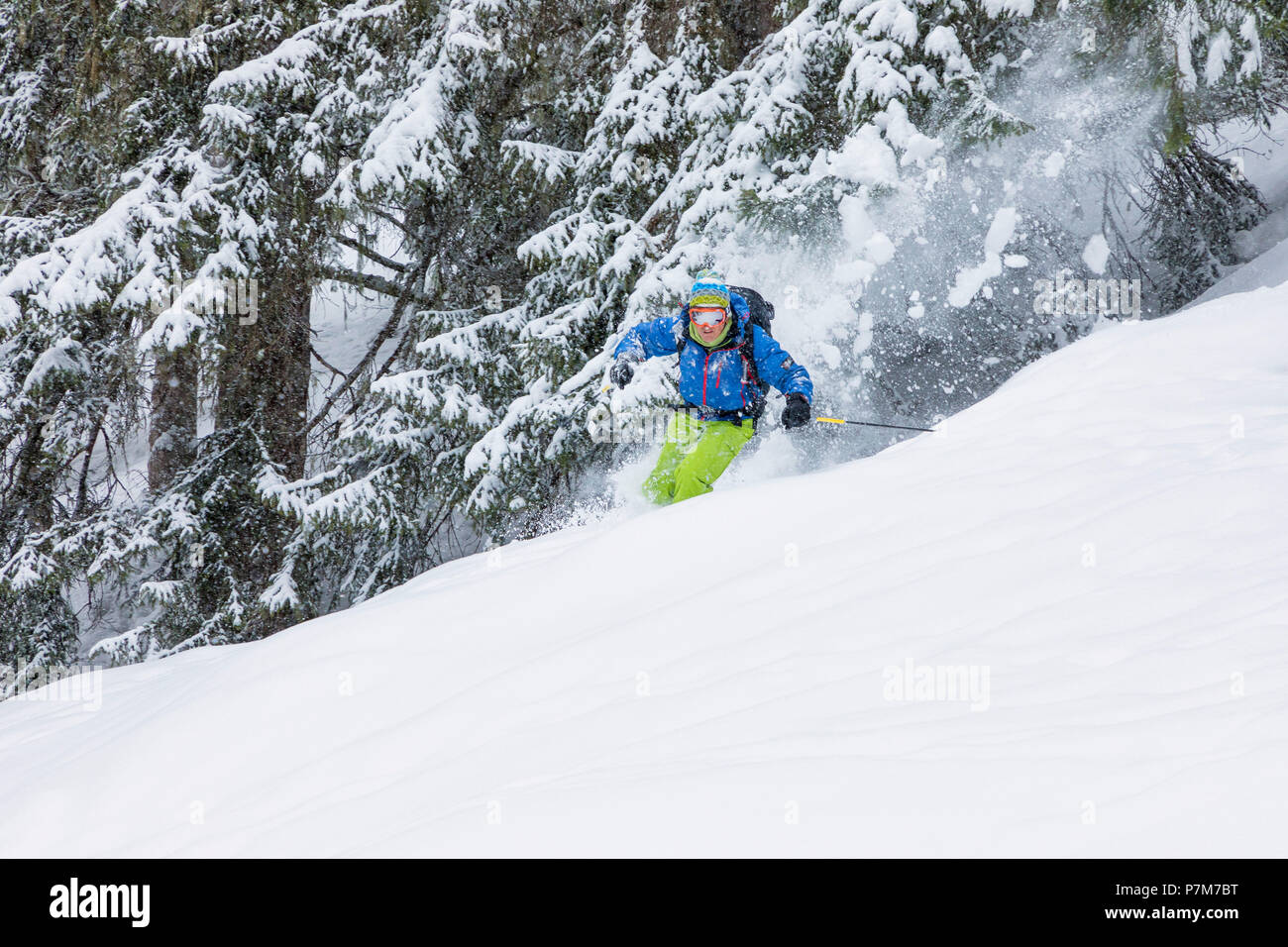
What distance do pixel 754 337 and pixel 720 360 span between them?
0.92 feet

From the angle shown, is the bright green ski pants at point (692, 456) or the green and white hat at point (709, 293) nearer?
the green and white hat at point (709, 293)

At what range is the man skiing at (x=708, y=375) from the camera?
6.10 m

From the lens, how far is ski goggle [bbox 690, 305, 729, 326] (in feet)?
19.9

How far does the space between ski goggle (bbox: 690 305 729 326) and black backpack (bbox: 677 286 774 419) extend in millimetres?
191

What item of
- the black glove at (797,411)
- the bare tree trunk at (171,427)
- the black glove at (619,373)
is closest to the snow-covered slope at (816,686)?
the black glove at (797,411)

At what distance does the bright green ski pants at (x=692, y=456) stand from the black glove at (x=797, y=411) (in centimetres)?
63

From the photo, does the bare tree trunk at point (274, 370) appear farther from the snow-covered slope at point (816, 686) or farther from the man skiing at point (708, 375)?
the snow-covered slope at point (816, 686)

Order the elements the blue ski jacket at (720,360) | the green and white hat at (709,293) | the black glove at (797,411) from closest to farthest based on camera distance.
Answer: the black glove at (797,411) → the green and white hat at (709,293) → the blue ski jacket at (720,360)

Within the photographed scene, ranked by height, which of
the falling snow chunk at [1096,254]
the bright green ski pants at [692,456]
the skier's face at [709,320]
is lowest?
the bright green ski pants at [692,456]

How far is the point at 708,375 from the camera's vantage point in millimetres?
6375

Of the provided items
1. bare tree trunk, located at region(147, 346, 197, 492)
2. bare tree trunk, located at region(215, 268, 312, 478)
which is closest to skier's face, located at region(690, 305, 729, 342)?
bare tree trunk, located at region(215, 268, 312, 478)

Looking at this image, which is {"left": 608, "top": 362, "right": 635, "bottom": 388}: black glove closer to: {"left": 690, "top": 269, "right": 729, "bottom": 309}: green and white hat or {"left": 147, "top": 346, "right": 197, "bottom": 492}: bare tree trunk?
Answer: {"left": 690, "top": 269, "right": 729, "bottom": 309}: green and white hat
